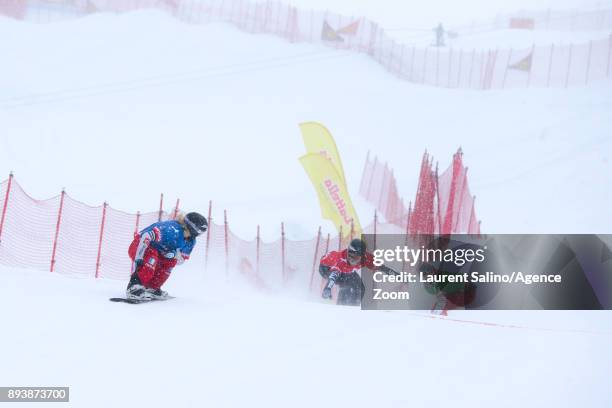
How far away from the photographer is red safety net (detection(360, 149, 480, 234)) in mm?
14539

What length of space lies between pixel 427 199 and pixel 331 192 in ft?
10.7

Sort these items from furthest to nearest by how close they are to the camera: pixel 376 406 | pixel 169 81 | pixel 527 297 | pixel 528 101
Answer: pixel 528 101 → pixel 169 81 → pixel 527 297 → pixel 376 406

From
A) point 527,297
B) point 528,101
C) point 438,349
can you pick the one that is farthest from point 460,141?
point 438,349

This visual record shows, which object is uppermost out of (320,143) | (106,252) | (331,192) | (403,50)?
(403,50)

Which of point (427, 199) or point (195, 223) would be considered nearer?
point (195, 223)

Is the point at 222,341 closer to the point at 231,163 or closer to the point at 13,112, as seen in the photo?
the point at 231,163

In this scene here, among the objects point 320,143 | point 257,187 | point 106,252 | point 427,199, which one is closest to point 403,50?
point 257,187

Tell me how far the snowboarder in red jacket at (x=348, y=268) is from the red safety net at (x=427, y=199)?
381 cm

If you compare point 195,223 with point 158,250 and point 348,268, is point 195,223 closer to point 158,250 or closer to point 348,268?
point 158,250

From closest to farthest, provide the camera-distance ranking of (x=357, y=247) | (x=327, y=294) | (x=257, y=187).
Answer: (x=327, y=294) < (x=357, y=247) < (x=257, y=187)

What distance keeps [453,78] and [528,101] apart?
7.25 metres

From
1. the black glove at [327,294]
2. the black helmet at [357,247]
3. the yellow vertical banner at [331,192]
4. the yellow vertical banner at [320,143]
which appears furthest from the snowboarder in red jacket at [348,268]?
the yellow vertical banner at [320,143]

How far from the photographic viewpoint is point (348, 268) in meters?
8.85

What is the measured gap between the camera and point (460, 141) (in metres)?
28.3
